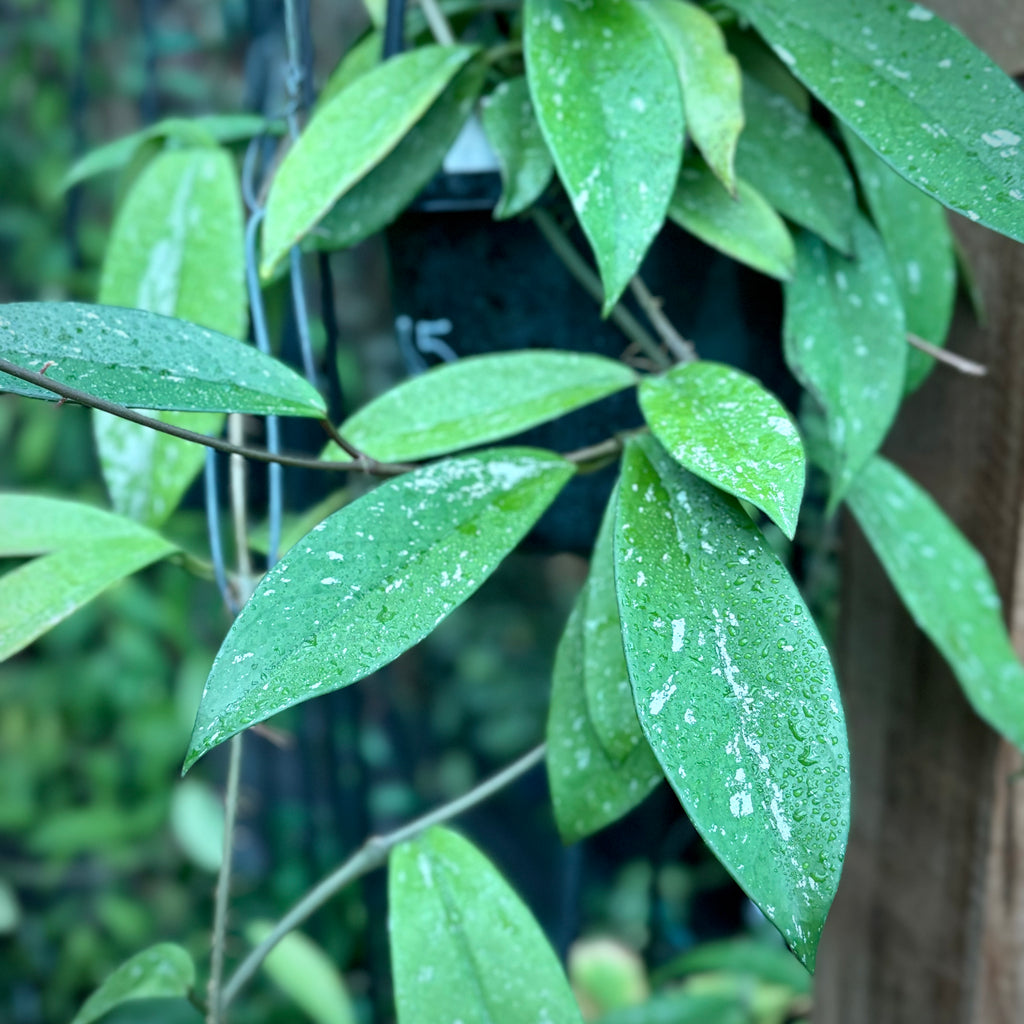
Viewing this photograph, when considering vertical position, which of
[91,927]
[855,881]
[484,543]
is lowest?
[91,927]

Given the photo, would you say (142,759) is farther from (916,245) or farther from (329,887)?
(916,245)

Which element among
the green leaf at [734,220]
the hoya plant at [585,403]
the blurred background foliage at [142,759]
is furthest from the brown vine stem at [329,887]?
the blurred background foliage at [142,759]

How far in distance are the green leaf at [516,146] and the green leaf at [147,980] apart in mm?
370

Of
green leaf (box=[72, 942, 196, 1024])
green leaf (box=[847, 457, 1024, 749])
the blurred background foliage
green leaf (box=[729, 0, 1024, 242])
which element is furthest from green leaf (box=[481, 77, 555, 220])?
the blurred background foliage

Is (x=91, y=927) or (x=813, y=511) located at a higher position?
(x=813, y=511)

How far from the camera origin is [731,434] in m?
0.28

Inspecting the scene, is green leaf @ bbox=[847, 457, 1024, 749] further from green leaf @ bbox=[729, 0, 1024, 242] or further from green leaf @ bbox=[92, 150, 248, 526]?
green leaf @ bbox=[92, 150, 248, 526]

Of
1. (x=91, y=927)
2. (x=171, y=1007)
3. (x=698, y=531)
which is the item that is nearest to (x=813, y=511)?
(x=698, y=531)

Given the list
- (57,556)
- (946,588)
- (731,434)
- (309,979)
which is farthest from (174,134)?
(309,979)

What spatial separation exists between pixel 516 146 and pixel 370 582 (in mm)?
234

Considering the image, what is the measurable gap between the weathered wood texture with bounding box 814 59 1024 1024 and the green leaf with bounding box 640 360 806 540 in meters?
0.21

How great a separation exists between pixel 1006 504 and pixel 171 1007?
935 mm

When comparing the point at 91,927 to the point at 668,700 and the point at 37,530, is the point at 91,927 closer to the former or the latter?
the point at 37,530

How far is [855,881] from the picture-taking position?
1.95 feet
